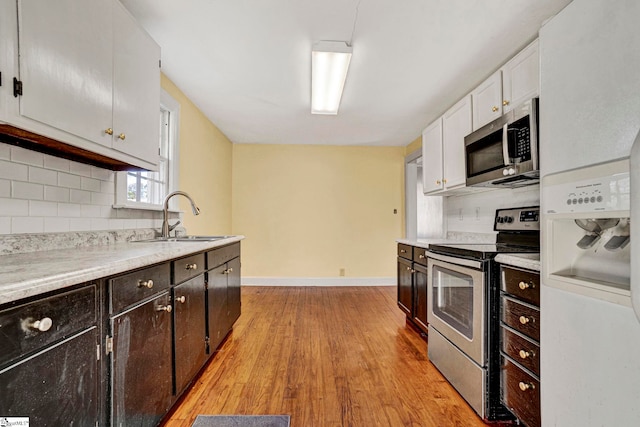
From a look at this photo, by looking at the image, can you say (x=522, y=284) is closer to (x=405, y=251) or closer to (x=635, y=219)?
(x=635, y=219)

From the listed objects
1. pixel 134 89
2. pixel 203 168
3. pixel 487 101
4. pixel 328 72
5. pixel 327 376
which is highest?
pixel 328 72

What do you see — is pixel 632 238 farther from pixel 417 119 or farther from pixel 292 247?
pixel 292 247

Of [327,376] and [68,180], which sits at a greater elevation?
[68,180]

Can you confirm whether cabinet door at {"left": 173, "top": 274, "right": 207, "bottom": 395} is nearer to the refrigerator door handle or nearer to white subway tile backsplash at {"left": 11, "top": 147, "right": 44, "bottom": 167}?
white subway tile backsplash at {"left": 11, "top": 147, "right": 44, "bottom": 167}

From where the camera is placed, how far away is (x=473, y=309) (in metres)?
1.83

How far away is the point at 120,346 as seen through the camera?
1187 millimetres

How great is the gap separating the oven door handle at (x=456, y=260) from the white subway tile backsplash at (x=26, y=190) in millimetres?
2333

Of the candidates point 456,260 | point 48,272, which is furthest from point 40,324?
point 456,260

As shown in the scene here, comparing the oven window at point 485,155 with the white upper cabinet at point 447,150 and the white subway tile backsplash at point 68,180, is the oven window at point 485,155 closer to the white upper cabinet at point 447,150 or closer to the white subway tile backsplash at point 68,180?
the white upper cabinet at point 447,150

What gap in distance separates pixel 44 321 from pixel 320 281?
4603 millimetres

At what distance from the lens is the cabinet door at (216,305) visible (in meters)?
2.24

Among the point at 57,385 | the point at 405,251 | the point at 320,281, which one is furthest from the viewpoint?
the point at 320,281

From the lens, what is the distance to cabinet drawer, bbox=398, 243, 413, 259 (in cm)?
311

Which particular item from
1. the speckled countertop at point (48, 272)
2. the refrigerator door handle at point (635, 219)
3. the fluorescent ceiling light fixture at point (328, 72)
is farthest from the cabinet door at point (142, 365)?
the fluorescent ceiling light fixture at point (328, 72)
